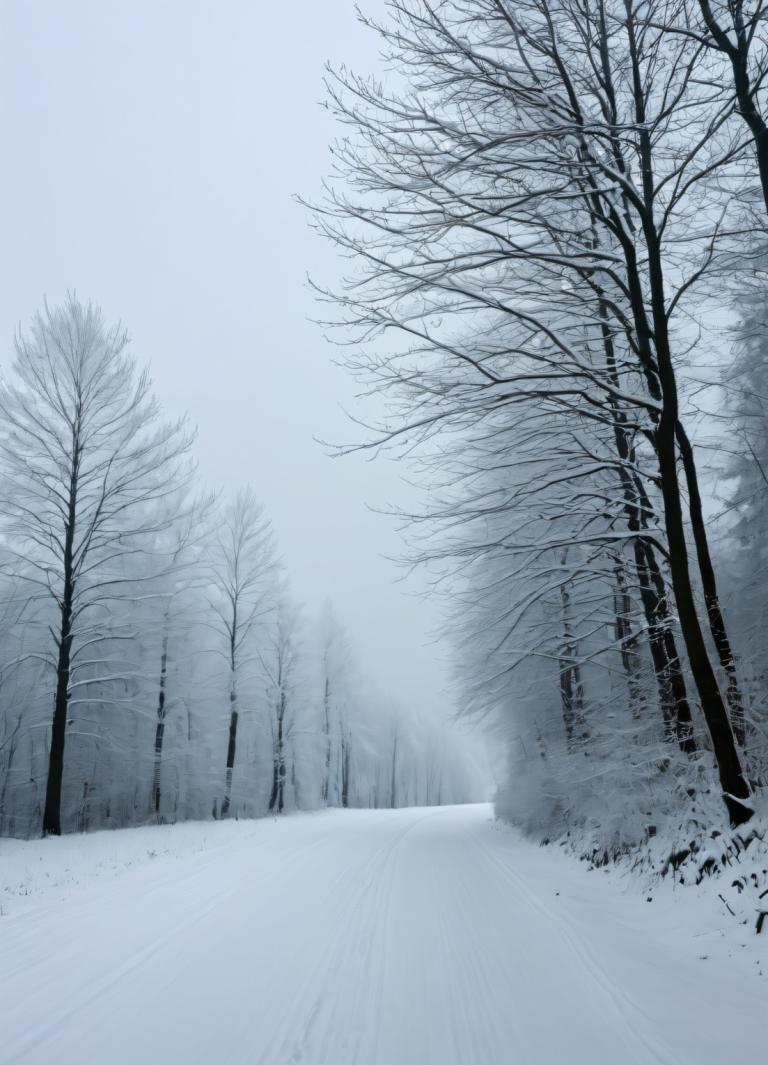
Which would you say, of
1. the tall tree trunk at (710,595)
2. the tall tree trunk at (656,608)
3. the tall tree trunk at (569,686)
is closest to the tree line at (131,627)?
the tall tree trunk at (569,686)

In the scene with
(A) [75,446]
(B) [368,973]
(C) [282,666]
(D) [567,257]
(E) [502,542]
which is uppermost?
(A) [75,446]

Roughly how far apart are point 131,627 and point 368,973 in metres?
14.2

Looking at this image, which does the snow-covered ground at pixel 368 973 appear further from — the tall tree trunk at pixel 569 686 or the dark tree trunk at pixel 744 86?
the dark tree trunk at pixel 744 86

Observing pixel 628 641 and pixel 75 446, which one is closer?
pixel 628 641

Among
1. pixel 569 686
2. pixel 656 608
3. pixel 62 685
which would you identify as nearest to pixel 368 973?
pixel 656 608

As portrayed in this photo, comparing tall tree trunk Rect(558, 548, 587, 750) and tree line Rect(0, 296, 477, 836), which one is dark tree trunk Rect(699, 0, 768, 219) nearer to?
tall tree trunk Rect(558, 548, 587, 750)

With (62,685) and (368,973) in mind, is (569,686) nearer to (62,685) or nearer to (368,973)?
(368,973)

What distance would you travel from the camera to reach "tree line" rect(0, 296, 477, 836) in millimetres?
13445

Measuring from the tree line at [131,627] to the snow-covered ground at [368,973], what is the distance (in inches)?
318

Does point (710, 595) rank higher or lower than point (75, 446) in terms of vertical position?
lower

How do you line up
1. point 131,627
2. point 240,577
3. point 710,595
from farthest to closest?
point 240,577, point 131,627, point 710,595

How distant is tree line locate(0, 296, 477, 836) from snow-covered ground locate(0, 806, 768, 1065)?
8.08 metres

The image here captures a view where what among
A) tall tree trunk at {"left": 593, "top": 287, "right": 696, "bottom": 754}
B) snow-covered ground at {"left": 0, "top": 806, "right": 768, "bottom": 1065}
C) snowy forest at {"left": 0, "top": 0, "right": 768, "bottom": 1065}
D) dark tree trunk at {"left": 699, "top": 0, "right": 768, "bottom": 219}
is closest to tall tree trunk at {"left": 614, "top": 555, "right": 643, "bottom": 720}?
snowy forest at {"left": 0, "top": 0, "right": 768, "bottom": 1065}

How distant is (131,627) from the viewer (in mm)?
16594
